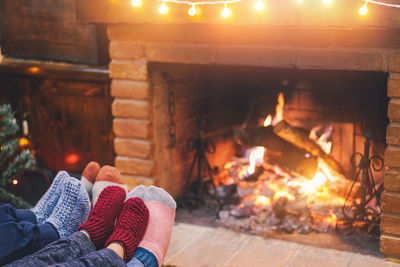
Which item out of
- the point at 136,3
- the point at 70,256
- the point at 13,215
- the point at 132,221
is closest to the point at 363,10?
the point at 136,3

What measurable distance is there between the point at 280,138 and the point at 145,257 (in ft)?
6.15

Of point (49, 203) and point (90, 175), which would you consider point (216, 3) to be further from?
point (49, 203)

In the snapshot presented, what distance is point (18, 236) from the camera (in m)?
2.06

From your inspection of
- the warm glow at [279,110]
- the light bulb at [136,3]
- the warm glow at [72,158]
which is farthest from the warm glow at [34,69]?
the warm glow at [279,110]

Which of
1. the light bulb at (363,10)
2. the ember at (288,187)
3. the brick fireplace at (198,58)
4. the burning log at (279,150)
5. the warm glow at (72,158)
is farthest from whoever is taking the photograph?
the warm glow at (72,158)

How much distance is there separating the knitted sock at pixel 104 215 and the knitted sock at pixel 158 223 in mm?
139

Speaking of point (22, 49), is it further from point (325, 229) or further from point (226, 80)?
point (325, 229)

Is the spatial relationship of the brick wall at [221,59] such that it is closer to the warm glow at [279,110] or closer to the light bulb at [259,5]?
the light bulb at [259,5]

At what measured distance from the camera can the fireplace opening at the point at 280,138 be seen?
3428 millimetres

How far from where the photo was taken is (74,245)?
2008 millimetres

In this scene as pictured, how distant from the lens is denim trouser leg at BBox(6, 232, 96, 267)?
1.88 metres

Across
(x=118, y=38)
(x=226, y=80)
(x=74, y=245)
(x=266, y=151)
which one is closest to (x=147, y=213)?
(x=74, y=245)

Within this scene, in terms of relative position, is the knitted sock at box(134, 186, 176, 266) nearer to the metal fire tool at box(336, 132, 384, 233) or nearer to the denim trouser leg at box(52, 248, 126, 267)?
the denim trouser leg at box(52, 248, 126, 267)

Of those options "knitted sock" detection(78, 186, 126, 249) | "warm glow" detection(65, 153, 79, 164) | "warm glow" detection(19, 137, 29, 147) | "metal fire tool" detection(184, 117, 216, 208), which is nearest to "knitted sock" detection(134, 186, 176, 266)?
"knitted sock" detection(78, 186, 126, 249)
